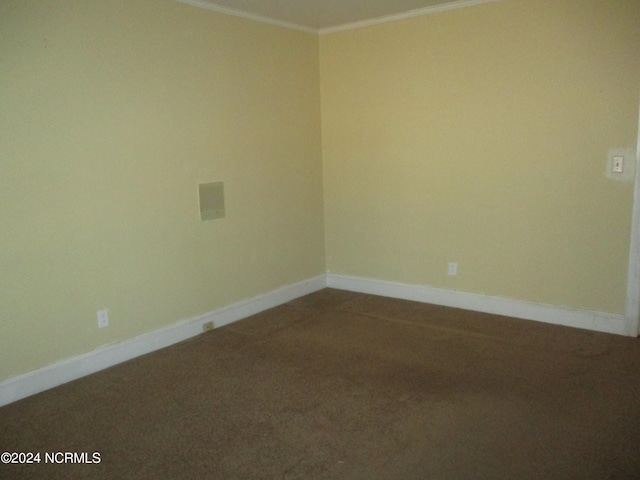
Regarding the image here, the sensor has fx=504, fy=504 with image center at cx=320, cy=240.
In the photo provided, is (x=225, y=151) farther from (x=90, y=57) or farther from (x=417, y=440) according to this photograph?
(x=417, y=440)

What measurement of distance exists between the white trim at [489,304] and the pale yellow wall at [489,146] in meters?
0.07

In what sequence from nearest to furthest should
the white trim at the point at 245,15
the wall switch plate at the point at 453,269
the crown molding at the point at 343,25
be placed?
the white trim at the point at 245,15, the crown molding at the point at 343,25, the wall switch plate at the point at 453,269

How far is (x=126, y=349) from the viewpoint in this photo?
348cm

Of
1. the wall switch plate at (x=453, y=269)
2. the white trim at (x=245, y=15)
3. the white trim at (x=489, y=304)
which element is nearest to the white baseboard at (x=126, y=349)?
the white trim at (x=489, y=304)

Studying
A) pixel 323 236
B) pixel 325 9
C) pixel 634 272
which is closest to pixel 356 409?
pixel 634 272

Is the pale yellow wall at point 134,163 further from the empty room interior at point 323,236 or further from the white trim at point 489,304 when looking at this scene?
the white trim at point 489,304

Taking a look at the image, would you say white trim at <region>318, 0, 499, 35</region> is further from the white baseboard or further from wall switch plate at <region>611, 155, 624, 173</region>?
the white baseboard

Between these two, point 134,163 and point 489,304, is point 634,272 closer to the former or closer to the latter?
point 489,304

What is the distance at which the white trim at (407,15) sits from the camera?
3998 mm

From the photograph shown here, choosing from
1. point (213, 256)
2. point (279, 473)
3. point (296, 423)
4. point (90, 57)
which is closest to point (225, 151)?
point (213, 256)

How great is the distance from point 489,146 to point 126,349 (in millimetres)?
3163

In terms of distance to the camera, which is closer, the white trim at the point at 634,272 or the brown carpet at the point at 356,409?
the brown carpet at the point at 356,409

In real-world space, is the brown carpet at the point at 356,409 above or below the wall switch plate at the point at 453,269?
below

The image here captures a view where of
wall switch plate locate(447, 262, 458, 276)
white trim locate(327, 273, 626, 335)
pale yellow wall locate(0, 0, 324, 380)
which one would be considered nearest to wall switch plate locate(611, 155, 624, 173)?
white trim locate(327, 273, 626, 335)
